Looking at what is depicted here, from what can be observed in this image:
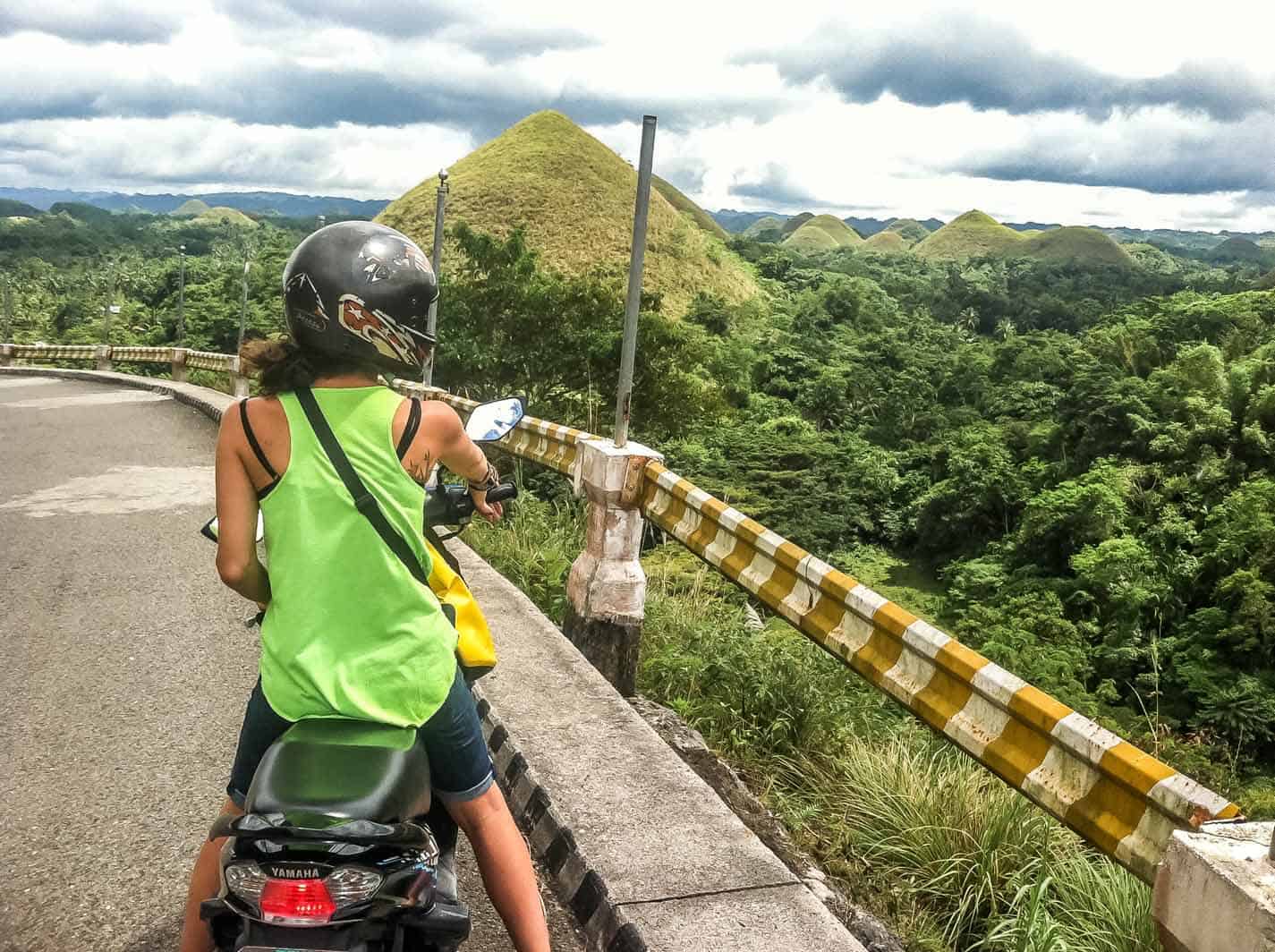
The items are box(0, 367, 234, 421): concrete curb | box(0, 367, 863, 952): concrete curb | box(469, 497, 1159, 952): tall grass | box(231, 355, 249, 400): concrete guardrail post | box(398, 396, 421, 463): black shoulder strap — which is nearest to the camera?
box(398, 396, 421, 463): black shoulder strap

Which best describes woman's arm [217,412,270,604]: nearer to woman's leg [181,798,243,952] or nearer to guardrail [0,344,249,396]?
woman's leg [181,798,243,952]

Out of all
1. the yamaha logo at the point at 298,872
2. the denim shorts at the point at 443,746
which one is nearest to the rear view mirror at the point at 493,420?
the denim shorts at the point at 443,746

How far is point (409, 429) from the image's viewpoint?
2.30m

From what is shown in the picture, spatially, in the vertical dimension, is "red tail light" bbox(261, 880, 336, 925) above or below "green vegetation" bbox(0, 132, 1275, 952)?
above

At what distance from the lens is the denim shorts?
7.35 feet

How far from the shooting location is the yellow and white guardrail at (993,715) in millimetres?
2367

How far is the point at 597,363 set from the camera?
1318 inches

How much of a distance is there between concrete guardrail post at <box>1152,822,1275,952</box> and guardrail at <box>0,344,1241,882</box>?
8cm

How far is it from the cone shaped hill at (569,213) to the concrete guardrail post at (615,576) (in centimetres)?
8205

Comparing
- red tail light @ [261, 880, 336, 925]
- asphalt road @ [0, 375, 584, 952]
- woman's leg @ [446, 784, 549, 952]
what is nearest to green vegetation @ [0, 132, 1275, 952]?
woman's leg @ [446, 784, 549, 952]

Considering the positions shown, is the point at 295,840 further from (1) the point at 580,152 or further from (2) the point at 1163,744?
(1) the point at 580,152

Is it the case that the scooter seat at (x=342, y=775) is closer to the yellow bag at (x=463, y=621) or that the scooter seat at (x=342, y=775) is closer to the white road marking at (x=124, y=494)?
the yellow bag at (x=463, y=621)

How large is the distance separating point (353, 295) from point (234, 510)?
0.48m

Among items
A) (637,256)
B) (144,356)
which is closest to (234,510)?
(637,256)
